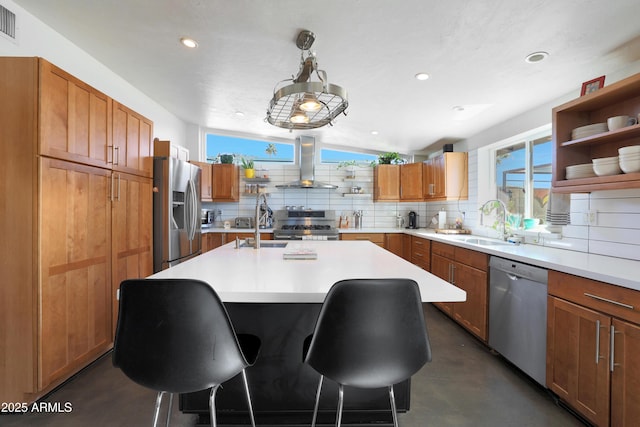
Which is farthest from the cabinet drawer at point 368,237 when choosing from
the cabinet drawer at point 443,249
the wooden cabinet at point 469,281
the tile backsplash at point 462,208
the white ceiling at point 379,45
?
the white ceiling at point 379,45

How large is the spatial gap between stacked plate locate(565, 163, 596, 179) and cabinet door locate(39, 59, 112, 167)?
11.6 ft

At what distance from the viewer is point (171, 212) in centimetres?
310

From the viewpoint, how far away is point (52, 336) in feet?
5.88

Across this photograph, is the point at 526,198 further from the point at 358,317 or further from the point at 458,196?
the point at 358,317

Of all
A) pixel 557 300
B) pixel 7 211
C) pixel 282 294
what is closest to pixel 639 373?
pixel 557 300

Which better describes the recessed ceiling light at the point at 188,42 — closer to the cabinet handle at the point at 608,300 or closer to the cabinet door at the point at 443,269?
the cabinet handle at the point at 608,300

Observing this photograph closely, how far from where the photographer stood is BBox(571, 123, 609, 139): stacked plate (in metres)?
1.97

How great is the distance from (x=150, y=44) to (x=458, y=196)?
3.94 meters

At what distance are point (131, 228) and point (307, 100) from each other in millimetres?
2101

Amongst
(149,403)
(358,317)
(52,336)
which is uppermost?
(358,317)

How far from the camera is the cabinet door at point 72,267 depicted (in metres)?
1.76

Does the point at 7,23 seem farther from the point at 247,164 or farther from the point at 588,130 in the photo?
the point at 588,130

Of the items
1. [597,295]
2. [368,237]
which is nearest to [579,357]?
[597,295]

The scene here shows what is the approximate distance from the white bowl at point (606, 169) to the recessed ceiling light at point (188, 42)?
9.92 feet
